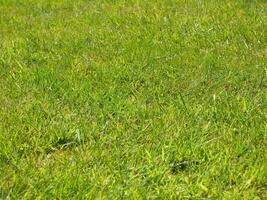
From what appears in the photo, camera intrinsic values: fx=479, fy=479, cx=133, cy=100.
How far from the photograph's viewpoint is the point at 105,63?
5406mm

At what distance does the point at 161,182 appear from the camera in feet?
11.0

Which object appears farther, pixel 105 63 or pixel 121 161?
pixel 105 63

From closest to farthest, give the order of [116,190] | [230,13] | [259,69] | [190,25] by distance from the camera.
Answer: [116,190], [259,69], [190,25], [230,13]

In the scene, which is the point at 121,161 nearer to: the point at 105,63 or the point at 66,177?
the point at 66,177

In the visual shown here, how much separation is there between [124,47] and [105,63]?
0.58 meters

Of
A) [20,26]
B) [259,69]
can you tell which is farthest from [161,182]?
[20,26]

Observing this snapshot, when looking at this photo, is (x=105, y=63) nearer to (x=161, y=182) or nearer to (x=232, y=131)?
(x=232, y=131)

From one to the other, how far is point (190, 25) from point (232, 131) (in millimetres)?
3041

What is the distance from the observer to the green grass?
336 centimetres

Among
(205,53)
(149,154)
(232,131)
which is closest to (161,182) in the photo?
(149,154)

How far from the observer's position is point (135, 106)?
4.40 m

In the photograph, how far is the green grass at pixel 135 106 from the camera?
11.0ft

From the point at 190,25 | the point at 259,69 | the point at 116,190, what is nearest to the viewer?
the point at 116,190

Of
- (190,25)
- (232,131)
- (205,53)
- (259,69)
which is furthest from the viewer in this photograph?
(190,25)
